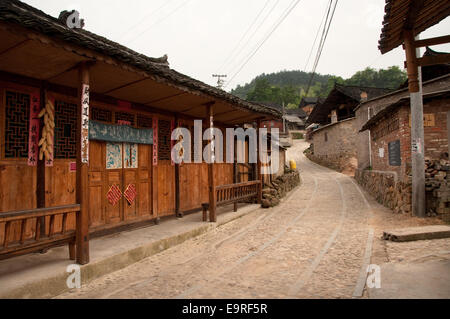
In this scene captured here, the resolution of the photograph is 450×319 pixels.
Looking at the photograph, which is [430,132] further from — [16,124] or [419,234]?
[16,124]

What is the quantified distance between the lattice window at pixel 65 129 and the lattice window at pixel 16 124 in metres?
0.55

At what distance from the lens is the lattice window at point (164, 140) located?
802 centimetres

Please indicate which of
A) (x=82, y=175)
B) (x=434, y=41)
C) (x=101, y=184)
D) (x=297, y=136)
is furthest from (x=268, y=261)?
(x=297, y=136)

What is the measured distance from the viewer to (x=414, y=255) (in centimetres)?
512

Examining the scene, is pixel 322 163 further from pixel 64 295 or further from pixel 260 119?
pixel 64 295

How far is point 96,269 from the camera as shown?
4562 mm

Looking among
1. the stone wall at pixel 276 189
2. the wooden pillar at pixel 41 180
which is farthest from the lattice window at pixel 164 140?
the stone wall at pixel 276 189

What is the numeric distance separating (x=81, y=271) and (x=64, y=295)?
0.40m

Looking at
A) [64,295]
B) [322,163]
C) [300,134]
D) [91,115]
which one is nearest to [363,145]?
Result: [322,163]

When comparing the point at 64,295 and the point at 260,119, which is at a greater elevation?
the point at 260,119

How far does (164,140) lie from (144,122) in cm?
89

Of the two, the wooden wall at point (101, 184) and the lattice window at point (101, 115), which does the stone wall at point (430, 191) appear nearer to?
the wooden wall at point (101, 184)

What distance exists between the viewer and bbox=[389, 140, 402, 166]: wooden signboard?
10.6 meters

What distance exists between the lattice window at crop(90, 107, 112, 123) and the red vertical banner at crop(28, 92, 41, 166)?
1136 mm
